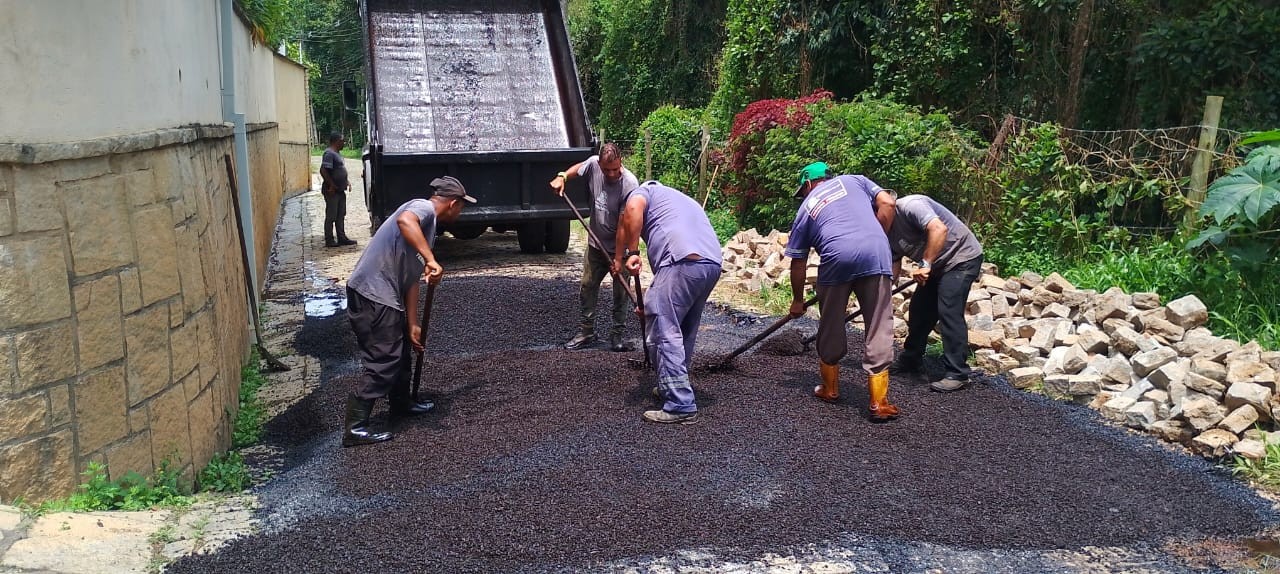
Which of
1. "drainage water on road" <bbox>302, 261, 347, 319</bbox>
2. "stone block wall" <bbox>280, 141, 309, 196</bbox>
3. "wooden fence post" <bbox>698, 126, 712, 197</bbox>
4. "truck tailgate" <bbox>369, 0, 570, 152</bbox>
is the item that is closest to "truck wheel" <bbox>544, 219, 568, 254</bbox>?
"truck tailgate" <bbox>369, 0, 570, 152</bbox>

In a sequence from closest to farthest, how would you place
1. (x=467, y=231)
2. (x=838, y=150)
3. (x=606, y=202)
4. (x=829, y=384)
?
(x=829, y=384) → (x=606, y=202) → (x=838, y=150) → (x=467, y=231)

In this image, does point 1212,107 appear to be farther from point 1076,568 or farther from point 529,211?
point 529,211

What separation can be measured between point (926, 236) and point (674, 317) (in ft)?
5.34

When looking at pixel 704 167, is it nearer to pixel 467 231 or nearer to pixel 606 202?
pixel 467 231

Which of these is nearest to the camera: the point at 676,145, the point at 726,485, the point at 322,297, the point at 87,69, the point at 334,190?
the point at 87,69

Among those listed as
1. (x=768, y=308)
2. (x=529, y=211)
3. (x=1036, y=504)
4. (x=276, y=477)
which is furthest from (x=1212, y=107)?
(x=276, y=477)

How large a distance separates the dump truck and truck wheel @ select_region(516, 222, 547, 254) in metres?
0.02

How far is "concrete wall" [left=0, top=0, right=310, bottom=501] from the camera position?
3.22 metres

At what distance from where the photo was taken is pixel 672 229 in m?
5.07

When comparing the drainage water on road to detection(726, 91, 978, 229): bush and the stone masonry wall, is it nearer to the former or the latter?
the stone masonry wall

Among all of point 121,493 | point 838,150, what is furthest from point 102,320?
point 838,150

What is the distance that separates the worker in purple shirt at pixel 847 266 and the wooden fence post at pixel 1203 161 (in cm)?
324

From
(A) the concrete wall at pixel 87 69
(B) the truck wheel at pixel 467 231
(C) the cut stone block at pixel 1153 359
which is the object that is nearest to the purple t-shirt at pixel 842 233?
(C) the cut stone block at pixel 1153 359

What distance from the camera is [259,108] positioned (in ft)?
39.5
